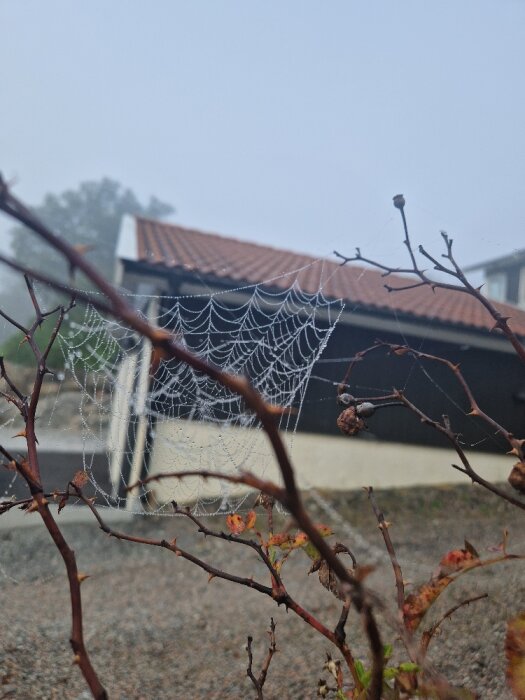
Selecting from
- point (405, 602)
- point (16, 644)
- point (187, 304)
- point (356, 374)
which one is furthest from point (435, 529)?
point (405, 602)

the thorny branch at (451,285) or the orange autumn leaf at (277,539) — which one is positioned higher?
the thorny branch at (451,285)

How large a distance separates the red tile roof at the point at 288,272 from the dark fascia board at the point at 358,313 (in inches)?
2.3

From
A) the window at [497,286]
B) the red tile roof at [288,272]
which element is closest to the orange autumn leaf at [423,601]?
the red tile roof at [288,272]

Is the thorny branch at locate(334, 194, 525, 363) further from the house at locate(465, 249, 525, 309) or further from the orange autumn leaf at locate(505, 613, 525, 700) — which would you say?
the house at locate(465, 249, 525, 309)

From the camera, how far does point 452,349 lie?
739 centimetres

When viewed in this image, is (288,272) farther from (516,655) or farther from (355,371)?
(516,655)

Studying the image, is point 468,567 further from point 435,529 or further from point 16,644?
point 435,529

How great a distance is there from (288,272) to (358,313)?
0.96 metres

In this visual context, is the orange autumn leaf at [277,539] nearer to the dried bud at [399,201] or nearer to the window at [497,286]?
the dried bud at [399,201]

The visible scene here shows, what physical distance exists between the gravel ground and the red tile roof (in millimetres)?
2439

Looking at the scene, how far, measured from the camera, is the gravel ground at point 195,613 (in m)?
2.21

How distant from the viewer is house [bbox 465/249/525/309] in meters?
9.98

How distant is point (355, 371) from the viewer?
671cm

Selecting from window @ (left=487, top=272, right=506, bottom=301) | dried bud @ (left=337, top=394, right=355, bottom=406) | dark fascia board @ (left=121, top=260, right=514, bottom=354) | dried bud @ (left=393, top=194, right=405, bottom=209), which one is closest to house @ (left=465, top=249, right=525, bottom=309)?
window @ (left=487, top=272, right=506, bottom=301)
